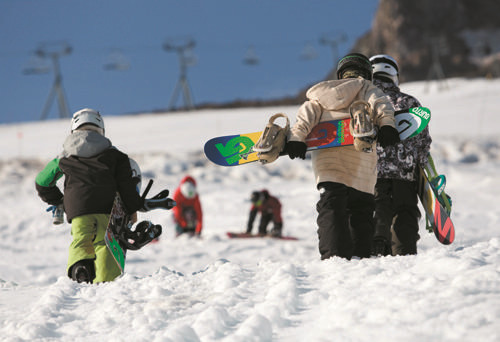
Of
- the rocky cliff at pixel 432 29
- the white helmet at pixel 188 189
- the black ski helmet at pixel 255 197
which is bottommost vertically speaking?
the black ski helmet at pixel 255 197

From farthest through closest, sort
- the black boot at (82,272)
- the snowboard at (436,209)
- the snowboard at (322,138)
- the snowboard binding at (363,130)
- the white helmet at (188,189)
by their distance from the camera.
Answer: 1. the white helmet at (188,189)
2. the snowboard at (436,209)
3. the black boot at (82,272)
4. the snowboard at (322,138)
5. the snowboard binding at (363,130)

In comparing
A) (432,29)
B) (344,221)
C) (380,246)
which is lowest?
(380,246)

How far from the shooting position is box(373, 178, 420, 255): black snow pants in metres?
5.33

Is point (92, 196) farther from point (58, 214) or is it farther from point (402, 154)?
point (402, 154)

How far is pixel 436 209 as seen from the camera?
527 centimetres

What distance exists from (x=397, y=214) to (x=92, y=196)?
2.52 m

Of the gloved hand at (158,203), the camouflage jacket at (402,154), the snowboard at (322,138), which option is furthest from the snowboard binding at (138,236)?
the camouflage jacket at (402,154)

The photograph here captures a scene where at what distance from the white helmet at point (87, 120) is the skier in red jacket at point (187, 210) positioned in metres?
7.03

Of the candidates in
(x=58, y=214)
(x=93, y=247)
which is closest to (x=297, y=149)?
(x=93, y=247)

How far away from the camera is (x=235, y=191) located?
57.0ft

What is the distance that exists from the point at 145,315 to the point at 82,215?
157cm

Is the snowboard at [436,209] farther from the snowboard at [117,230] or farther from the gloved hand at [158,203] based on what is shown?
the snowboard at [117,230]

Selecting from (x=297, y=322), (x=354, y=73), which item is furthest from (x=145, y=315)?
(x=354, y=73)

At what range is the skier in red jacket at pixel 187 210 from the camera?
12.1m
